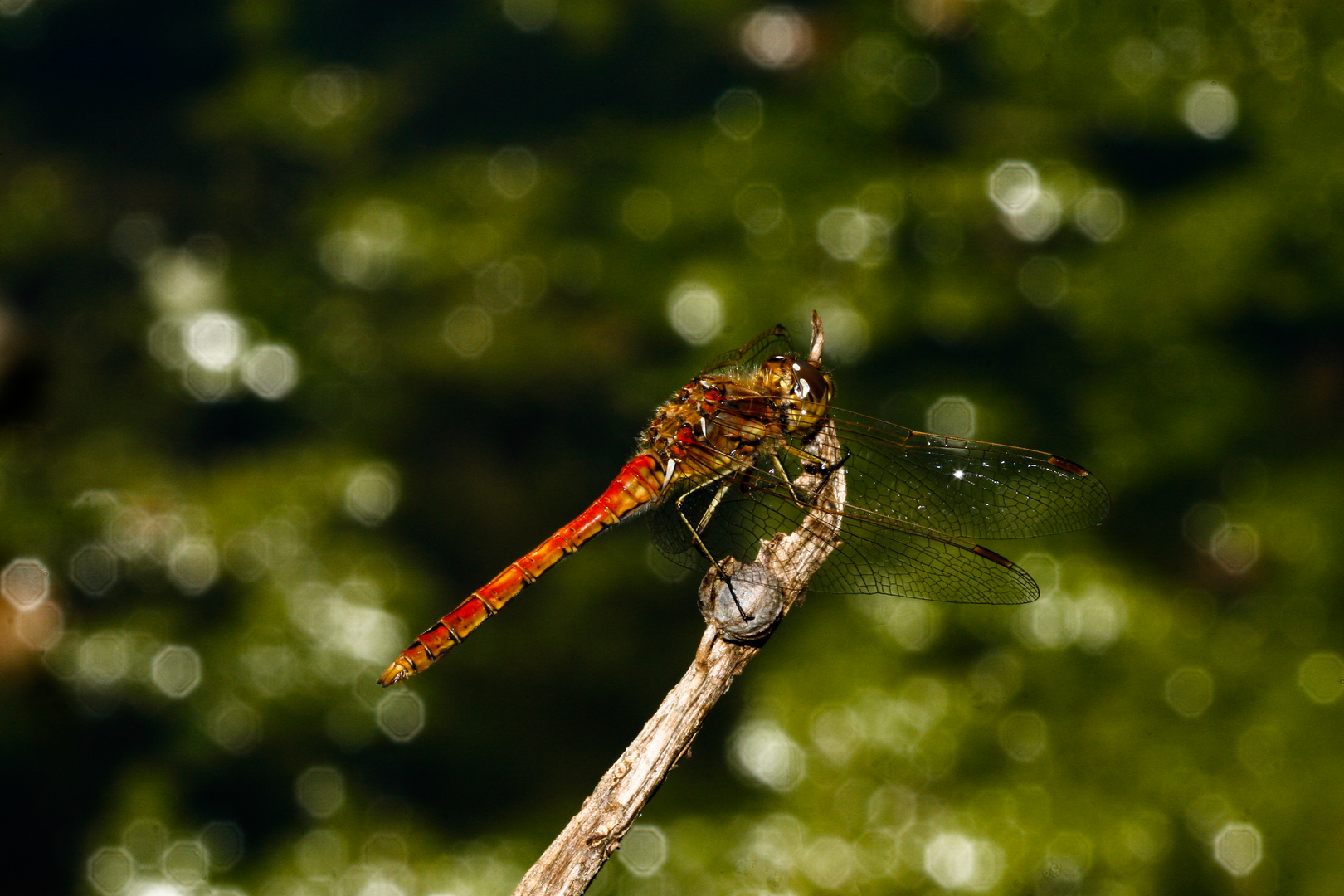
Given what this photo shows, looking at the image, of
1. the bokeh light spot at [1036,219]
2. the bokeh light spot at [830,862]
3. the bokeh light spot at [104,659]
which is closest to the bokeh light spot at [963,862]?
the bokeh light spot at [830,862]

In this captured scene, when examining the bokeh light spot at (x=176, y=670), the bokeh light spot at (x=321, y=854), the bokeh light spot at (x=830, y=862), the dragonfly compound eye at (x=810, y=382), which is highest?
the dragonfly compound eye at (x=810, y=382)

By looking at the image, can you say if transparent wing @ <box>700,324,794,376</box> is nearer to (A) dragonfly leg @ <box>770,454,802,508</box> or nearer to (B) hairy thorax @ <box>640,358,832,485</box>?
(B) hairy thorax @ <box>640,358,832,485</box>

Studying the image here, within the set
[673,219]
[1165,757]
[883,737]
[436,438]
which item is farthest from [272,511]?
[1165,757]

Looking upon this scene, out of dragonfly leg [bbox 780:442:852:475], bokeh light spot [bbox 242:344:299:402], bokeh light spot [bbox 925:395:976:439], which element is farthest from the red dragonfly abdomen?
bokeh light spot [bbox 242:344:299:402]

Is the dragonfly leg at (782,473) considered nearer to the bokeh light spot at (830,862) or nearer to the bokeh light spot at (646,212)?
the bokeh light spot at (830,862)

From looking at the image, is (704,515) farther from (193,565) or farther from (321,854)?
(193,565)
